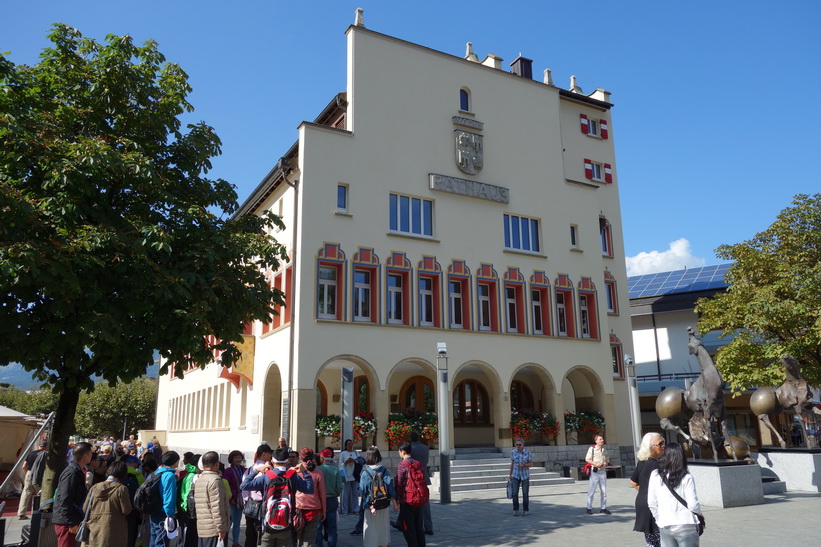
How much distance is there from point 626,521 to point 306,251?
13.0m

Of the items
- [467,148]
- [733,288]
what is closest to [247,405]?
[467,148]

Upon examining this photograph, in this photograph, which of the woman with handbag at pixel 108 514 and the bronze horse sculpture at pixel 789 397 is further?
the bronze horse sculpture at pixel 789 397

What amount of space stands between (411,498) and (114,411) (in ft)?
197

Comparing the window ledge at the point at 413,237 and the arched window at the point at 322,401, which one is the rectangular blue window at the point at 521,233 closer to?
the window ledge at the point at 413,237

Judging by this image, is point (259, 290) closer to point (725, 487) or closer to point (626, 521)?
point (626, 521)

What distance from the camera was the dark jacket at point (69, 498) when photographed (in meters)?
8.91

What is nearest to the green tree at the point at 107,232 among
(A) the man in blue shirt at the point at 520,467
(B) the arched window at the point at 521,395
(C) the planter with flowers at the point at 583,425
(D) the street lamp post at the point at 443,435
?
(A) the man in blue shirt at the point at 520,467

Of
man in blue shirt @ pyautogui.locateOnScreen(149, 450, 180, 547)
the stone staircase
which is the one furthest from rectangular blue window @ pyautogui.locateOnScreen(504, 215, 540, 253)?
man in blue shirt @ pyautogui.locateOnScreen(149, 450, 180, 547)

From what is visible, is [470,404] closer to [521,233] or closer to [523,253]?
[523,253]

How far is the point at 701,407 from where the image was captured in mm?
15914

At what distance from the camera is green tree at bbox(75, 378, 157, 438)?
200 feet

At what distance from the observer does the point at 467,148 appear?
25.8m

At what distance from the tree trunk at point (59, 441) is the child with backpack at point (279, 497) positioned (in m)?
4.63

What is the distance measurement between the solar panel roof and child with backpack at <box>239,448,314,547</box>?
1274 inches
